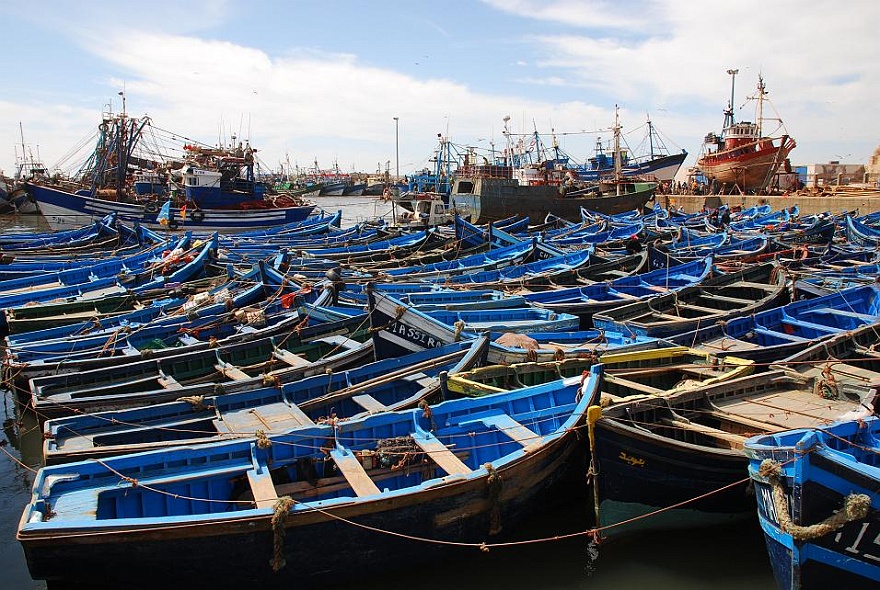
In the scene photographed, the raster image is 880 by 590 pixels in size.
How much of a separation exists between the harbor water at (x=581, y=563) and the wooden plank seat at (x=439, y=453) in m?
1.02

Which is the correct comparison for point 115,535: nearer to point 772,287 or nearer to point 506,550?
point 506,550

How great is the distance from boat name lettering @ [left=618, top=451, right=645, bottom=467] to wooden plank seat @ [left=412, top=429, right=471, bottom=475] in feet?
6.02

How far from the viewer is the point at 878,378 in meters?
9.73

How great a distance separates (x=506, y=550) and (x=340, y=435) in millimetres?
2567

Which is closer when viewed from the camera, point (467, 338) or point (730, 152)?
point (467, 338)

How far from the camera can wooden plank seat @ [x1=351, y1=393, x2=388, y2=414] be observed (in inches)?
375

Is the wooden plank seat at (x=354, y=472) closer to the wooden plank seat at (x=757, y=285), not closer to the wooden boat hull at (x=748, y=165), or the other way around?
the wooden plank seat at (x=757, y=285)

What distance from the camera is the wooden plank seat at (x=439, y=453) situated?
7727 millimetres

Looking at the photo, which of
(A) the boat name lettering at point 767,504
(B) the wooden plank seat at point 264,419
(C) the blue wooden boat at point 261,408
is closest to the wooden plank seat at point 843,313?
(C) the blue wooden boat at point 261,408

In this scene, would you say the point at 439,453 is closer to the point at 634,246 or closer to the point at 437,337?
the point at 437,337

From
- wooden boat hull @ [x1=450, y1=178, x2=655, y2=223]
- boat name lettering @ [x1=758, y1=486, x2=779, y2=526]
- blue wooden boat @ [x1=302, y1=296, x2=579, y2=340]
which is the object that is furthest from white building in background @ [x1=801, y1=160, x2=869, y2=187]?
boat name lettering @ [x1=758, y1=486, x2=779, y2=526]

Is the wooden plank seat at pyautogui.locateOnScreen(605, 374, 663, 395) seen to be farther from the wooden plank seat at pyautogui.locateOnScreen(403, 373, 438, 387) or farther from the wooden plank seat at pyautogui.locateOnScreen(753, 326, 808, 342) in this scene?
the wooden plank seat at pyautogui.locateOnScreen(753, 326, 808, 342)

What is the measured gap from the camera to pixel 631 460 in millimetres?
7930

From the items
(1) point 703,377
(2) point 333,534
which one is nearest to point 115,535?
(2) point 333,534
